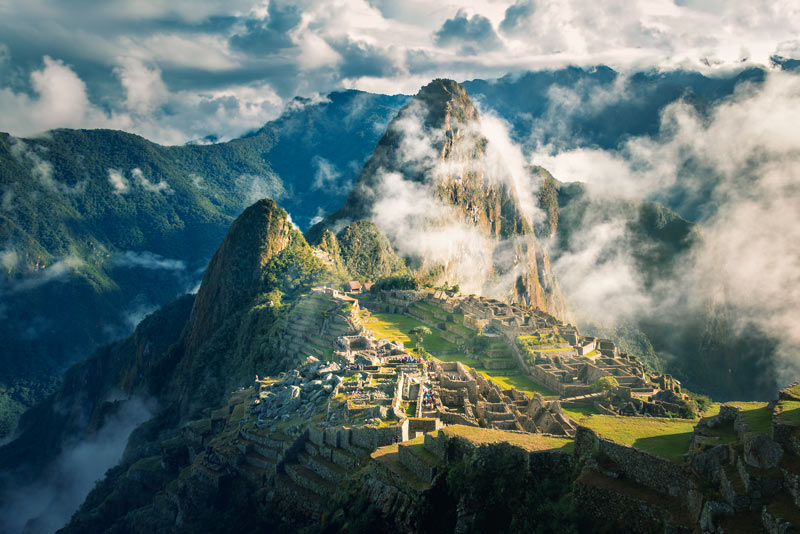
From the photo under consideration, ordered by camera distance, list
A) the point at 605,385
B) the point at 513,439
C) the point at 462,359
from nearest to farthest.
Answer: the point at 513,439 → the point at 605,385 → the point at 462,359

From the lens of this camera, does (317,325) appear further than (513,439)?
Yes

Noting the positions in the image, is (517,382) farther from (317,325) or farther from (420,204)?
(420,204)

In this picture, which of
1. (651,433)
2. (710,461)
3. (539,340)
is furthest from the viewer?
(539,340)

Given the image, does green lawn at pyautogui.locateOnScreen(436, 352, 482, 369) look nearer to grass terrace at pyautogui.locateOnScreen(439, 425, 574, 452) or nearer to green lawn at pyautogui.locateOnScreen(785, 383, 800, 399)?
grass terrace at pyautogui.locateOnScreen(439, 425, 574, 452)

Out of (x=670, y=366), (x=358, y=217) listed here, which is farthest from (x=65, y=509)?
(x=670, y=366)

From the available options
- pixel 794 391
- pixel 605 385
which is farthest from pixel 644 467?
pixel 605 385

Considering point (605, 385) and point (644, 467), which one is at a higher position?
point (644, 467)
